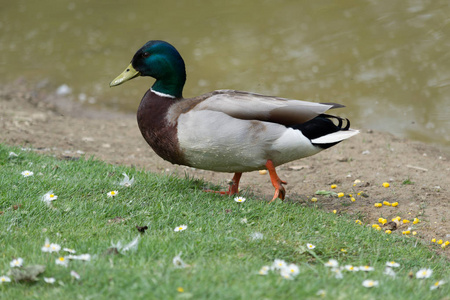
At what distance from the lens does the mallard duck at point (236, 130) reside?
4.46 m

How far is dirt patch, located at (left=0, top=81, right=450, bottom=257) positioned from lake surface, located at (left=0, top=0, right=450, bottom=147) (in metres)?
1.13

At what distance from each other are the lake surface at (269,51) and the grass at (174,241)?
3.95m

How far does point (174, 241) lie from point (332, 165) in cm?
299

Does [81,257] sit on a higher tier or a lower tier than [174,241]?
higher

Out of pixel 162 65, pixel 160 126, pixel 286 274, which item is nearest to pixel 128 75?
pixel 162 65

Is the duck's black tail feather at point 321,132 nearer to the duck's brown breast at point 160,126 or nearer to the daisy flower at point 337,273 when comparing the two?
the duck's brown breast at point 160,126

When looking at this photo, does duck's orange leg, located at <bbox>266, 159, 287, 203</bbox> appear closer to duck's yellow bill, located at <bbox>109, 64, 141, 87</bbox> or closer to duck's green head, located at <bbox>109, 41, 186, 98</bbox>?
duck's green head, located at <bbox>109, 41, 186, 98</bbox>

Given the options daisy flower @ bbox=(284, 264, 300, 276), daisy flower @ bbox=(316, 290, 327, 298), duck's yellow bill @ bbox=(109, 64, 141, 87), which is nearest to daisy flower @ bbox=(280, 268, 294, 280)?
daisy flower @ bbox=(284, 264, 300, 276)

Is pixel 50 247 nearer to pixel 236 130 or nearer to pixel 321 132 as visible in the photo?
pixel 236 130

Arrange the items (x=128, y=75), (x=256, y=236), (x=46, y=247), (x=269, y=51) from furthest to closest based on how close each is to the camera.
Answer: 1. (x=269, y=51)
2. (x=128, y=75)
3. (x=256, y=236)
4. (x=46, y=247)

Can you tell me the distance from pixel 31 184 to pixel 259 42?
6717 mm

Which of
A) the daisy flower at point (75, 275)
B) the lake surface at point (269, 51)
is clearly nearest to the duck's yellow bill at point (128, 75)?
the daisy flower at point (75, 275)

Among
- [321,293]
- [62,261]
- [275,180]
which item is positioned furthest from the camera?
[275,180]

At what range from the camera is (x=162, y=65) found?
4.85m
